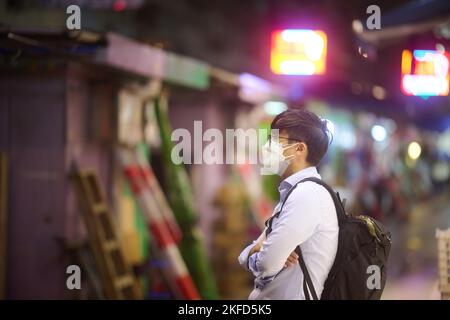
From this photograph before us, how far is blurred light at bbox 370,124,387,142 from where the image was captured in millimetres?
23959

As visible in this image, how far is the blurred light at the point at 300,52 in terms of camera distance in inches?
465

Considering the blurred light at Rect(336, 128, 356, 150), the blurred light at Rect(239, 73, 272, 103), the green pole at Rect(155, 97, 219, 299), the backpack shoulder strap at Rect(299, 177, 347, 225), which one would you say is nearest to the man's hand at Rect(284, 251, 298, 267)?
the backpack shoulder strap at Rect(299, 177, 347, 225)

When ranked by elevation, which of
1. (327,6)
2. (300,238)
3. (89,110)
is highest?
(327,6)

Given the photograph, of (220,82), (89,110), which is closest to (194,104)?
(220,82)

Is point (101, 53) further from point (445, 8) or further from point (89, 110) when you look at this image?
point (445, 8)

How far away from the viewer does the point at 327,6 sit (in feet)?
66.1

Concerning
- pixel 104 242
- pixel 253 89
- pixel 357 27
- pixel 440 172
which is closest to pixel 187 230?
pixel 104 242

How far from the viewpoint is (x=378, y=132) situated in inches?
954

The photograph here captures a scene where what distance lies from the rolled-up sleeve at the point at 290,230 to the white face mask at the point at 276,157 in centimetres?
39

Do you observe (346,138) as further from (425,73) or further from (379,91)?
(425,73)

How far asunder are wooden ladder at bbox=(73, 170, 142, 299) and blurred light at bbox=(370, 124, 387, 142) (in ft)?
54.4

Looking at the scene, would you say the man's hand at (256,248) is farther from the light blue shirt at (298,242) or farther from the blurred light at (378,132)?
the blurred light at (378,132)

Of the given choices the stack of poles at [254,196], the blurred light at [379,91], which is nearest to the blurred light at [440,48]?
the stack of poles at [254,196]
